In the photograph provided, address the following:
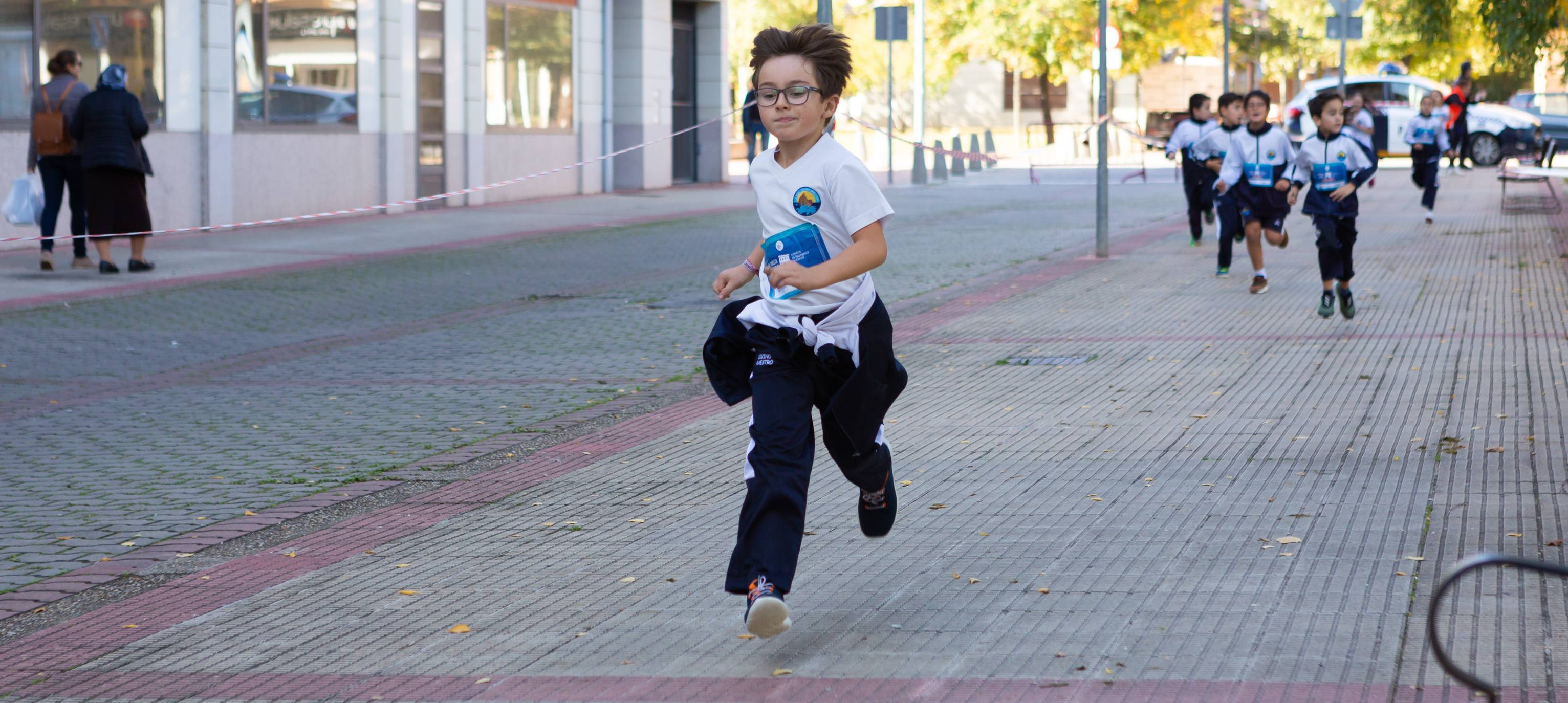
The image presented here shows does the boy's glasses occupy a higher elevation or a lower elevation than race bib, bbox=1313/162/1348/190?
higher

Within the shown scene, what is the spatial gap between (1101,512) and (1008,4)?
4925 centimetres

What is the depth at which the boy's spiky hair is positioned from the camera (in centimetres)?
447

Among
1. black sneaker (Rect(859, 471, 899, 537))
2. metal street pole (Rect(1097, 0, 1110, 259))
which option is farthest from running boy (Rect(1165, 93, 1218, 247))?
black sneaker (Rect(859, 471, 899, 537))

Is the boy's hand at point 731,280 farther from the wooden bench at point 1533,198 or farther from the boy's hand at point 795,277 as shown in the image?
the wooden bench at point 1533,198

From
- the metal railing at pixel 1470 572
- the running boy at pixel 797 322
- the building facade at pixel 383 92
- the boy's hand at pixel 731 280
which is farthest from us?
the building facade at pixel 383 92

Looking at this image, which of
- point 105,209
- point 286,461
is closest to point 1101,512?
point 286,461

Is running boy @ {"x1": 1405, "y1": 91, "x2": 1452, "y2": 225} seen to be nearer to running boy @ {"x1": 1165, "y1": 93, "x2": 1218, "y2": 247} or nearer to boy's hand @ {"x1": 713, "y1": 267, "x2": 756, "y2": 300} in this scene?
running boy @ {"x1": 1165, "y1": 93, "x2": 1218, "y2": 247}

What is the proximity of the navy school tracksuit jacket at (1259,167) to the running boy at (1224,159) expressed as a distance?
0.12m

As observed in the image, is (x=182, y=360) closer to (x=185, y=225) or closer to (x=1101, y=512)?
(x=1101, y=512)

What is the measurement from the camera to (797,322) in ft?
14.9

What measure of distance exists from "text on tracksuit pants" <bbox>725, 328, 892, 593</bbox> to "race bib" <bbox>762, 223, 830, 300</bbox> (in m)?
0.20

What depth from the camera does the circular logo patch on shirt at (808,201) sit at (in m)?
4.47

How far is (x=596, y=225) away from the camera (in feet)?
70.5

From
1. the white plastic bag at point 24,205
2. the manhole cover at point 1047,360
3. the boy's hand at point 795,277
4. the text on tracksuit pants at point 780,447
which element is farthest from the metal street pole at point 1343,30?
the boy's hand at point 795,277
